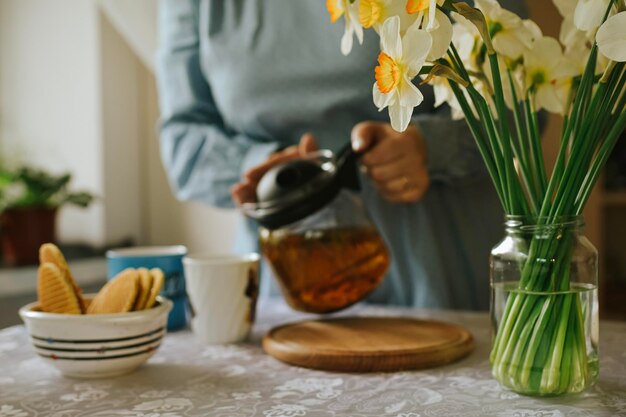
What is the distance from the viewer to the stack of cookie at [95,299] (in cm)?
68

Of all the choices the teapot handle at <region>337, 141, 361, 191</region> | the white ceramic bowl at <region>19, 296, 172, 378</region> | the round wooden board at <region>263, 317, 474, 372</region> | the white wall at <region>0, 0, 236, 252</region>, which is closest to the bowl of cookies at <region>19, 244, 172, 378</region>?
the white ceramic bowl at <region>19, 296, 172, 378</region>

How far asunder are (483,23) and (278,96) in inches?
24.7

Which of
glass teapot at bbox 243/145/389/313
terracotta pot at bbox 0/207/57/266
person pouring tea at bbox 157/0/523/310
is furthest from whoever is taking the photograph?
terracotta pot at bbox 0/207/57/266

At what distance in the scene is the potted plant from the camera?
1.78 meters

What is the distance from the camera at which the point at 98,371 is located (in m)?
0.65

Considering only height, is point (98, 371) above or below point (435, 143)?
below

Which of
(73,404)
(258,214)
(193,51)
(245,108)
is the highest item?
(193,51)

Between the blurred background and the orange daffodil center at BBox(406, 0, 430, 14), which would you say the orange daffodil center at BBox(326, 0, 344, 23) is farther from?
the blurred background

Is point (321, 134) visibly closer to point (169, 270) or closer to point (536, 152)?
point (169, 270)

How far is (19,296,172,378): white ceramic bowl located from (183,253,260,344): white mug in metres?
0.13

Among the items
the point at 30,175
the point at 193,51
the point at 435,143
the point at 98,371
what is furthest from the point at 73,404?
the point at 30,175

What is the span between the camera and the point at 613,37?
0.46m

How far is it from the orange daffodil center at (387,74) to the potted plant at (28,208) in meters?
1.45

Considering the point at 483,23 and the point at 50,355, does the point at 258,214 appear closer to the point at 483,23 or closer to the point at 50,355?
the point at 50,355
